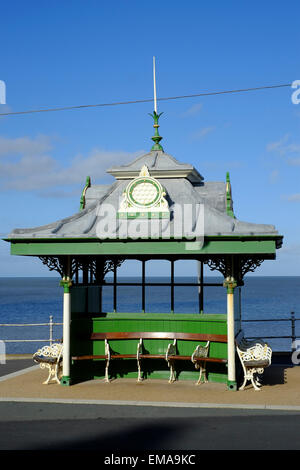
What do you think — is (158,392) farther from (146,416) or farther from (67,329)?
(67,329)

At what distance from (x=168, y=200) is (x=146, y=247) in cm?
166

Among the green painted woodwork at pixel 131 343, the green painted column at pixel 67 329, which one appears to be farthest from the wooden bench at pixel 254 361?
the green painted column at pixel 67 329

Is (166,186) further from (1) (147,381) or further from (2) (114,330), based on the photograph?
(1) (147,381)

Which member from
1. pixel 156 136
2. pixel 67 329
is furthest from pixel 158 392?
pixel 156 136

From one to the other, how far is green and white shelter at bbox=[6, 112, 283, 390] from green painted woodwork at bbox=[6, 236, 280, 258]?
0.07 feet

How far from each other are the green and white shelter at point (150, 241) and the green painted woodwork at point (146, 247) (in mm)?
23

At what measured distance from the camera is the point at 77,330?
13.9m

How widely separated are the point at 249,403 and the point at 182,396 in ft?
5.08

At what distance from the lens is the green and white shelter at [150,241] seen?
12.3 metres

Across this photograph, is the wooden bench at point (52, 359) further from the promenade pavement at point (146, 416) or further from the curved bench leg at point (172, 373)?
the curved bench leg at point (172, 373)

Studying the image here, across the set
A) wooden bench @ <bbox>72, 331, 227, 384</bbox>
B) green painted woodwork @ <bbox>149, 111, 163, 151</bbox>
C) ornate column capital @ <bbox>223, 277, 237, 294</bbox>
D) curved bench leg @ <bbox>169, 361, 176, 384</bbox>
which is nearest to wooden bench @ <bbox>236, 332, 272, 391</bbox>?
wooden bench @ <bbox>72, 331, 227, 384</bbox>

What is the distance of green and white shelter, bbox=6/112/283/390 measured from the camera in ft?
40.4

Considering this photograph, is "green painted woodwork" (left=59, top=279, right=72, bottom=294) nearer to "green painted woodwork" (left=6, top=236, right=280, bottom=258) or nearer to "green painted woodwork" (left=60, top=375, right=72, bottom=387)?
"green painted woodwork" (left=6, top=236, right=280, bottom=258)
